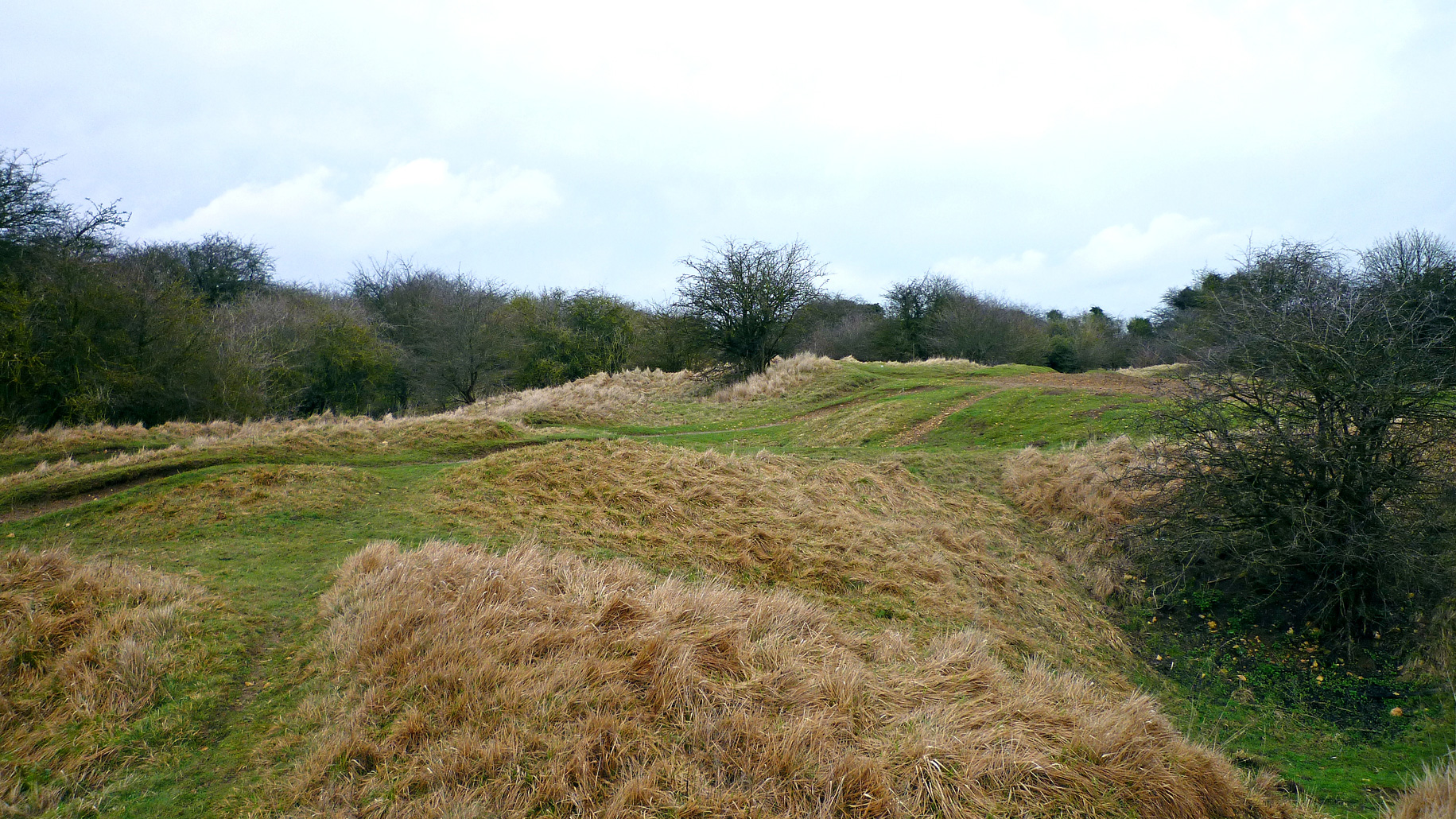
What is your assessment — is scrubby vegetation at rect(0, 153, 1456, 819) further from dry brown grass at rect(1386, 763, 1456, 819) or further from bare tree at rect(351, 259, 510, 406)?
bare tree at rect(351, 259, 510, 406)

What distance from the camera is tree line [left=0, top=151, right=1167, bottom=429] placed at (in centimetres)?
1706

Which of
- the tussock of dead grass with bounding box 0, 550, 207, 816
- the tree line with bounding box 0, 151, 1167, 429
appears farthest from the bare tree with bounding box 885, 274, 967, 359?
the tussock of dead grass with bounding box 0, 550, 207, 816

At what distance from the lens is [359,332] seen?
97.5 ft

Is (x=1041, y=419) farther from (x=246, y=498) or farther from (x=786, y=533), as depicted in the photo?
(x=246, y=498)

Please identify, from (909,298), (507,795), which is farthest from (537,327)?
(507,795)

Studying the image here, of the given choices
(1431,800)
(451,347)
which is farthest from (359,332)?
(1431,800)

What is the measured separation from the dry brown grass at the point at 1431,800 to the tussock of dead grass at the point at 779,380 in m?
20.3

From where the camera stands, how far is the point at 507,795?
338cm

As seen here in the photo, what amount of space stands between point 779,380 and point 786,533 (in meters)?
16.9

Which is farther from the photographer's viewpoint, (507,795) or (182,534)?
(182,534)

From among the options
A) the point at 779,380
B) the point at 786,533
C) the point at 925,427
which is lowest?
the point at 786,533

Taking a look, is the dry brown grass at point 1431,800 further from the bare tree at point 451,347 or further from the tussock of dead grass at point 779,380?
the bare tree at point 451,347

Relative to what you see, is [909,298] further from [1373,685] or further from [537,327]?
[1373,685]

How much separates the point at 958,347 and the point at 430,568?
1545 inches
